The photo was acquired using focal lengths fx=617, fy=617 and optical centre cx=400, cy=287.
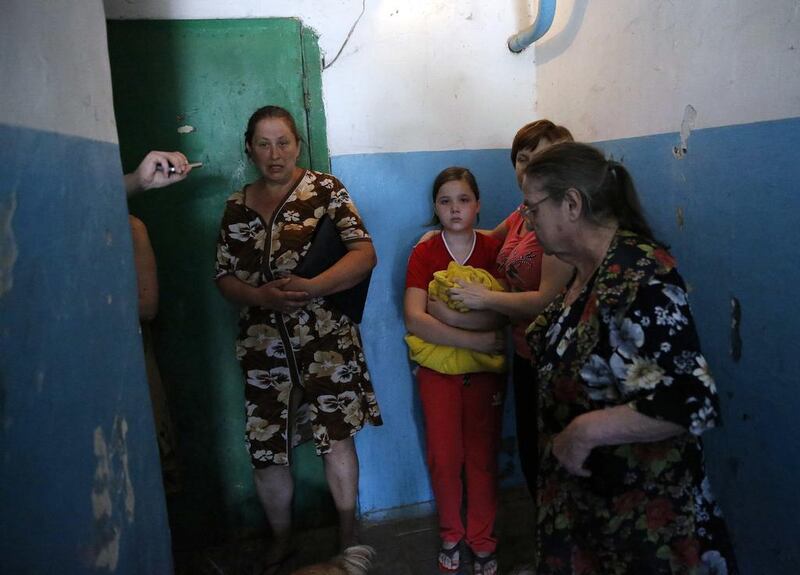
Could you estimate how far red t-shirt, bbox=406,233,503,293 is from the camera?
2299 millimetres

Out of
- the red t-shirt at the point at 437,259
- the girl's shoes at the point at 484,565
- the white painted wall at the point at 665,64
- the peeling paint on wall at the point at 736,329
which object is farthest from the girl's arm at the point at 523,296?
the girl's shoes at the point at 484,565

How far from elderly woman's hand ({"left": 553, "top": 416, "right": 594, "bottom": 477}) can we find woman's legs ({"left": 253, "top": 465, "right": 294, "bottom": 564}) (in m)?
1.23

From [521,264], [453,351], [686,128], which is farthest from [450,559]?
[686,128]

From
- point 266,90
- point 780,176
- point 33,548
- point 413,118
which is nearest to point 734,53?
point 780,176

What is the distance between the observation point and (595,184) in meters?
1.35

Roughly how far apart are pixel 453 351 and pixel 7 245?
1553 millimetres

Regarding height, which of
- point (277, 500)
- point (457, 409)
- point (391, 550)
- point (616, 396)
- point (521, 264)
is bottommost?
point (391, 550)

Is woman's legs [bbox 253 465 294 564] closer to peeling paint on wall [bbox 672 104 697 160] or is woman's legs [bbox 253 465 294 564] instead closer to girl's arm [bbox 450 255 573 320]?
girl's arm [bbox 450 255 573 320]

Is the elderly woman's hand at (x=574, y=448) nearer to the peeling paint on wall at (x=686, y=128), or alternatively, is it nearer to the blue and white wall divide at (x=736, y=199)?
the blue and white wall divide at (x=736, y=199)

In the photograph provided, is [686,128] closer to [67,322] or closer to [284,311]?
[284,311]

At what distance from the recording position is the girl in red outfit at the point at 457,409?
2244 mm

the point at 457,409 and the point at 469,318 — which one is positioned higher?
the point at 469,318

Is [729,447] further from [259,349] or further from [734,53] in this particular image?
[259,349]

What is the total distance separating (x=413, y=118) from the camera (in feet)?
8.52
